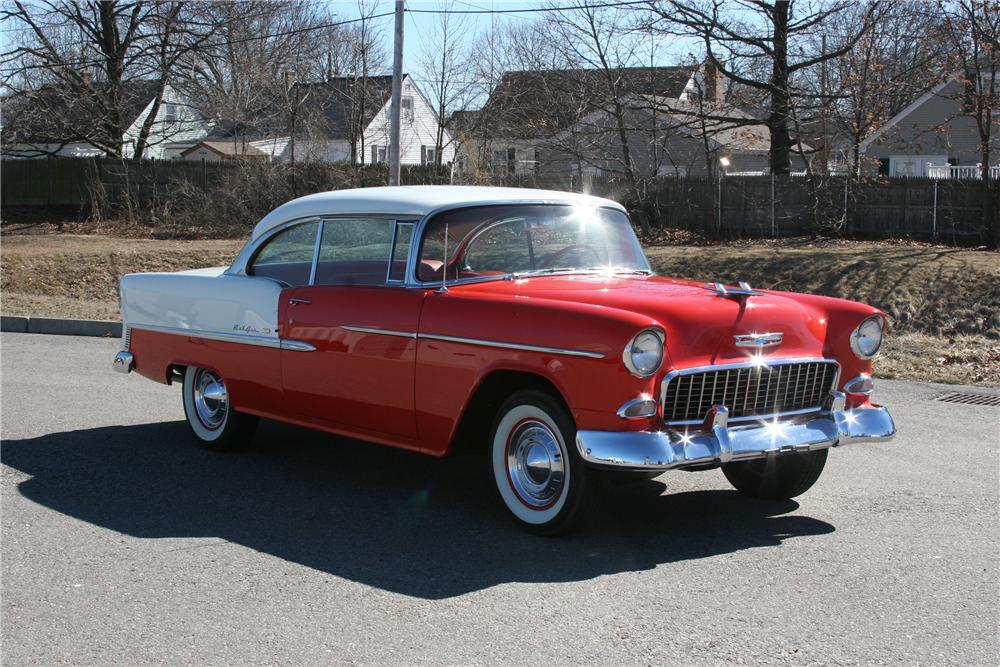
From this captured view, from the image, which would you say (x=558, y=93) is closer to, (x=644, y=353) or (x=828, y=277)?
(x=828, y=277)

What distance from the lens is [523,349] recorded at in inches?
202

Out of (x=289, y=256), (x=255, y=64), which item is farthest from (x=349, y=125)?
(x=289, y=256)

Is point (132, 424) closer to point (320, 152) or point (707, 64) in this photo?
point (707, 64)

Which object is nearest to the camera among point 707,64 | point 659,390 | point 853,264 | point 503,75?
point 659,390

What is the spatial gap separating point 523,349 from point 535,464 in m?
0.57

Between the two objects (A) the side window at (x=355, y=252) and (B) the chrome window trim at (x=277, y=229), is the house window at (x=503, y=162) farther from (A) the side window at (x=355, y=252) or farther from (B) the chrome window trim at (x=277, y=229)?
(A) the side window at (x=355, y=252)

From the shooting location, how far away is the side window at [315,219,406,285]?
20.1 ft

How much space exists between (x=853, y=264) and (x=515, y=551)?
1529 cm

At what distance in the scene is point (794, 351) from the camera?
537 cm

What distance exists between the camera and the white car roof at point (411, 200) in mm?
6066

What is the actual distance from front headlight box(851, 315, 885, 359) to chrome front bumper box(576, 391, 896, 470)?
36cm

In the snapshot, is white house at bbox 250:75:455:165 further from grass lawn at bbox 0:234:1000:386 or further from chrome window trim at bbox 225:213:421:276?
chrome window trim at bbox 225:213:421:276

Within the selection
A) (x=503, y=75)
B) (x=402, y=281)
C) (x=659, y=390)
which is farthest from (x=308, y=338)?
(x=503, y=75)

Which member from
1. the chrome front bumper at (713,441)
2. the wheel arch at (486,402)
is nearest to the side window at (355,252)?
the wheel arch at (486,402)
